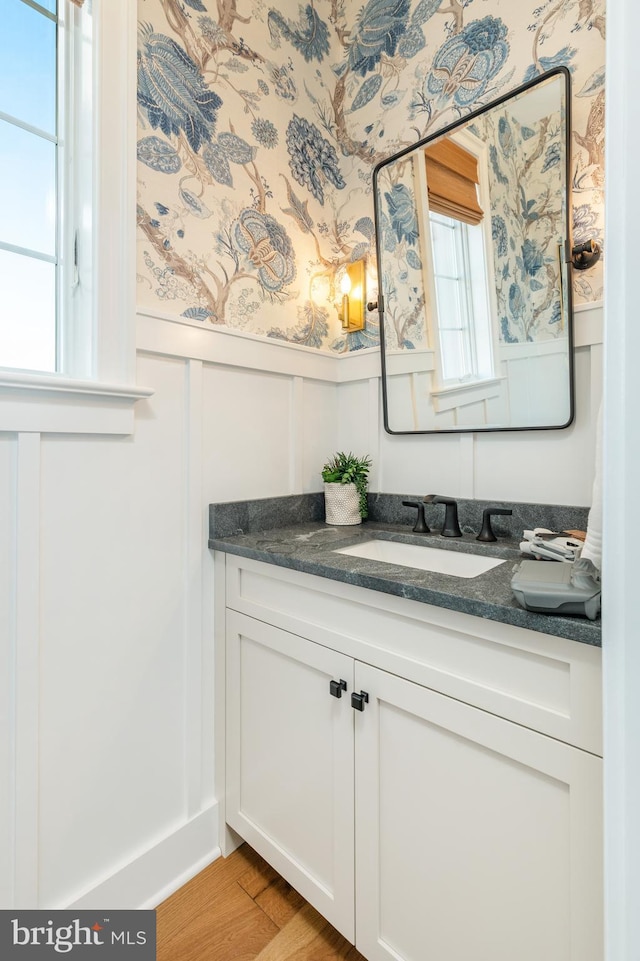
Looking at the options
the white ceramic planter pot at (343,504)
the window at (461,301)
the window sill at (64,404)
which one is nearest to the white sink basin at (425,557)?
the white ceramic planter pot at (343,504)

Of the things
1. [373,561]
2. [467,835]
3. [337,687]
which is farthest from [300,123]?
[467,835]

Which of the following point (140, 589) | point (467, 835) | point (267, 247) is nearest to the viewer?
point (467, 835)

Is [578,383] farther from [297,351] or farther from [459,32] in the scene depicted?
[459,32]

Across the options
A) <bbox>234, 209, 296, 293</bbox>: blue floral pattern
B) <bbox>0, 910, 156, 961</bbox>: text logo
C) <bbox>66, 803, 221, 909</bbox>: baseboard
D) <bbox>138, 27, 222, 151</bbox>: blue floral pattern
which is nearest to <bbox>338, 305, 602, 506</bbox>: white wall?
<bbox>234, 209, 296, 293</bbox>: blue floral pattern

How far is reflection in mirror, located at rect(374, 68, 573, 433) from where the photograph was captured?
1174 mm

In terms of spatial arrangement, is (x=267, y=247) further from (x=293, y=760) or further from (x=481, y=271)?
(x=293, y=760)

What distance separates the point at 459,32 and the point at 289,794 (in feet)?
7.18

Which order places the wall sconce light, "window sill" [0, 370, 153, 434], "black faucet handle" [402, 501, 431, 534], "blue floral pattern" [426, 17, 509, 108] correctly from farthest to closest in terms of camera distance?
1. the wall sconce light
2. "black faucet handle" [402, 501, 431, 534]
3. "blue floral pattern" [426, 17, 509, 108]
4. "window sill" [0, 370, 153, 434]

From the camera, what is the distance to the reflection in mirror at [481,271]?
1174 millimetres

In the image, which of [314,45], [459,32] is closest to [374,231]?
[459,32]

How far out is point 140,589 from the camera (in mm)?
1178

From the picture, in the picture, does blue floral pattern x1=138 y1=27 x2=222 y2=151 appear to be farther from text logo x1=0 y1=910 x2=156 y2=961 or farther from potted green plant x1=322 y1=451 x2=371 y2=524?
text logo x1=0 y1=910 x2=156 y2=961

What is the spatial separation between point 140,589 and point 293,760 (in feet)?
1.86

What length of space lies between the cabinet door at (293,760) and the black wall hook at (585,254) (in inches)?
44.2
